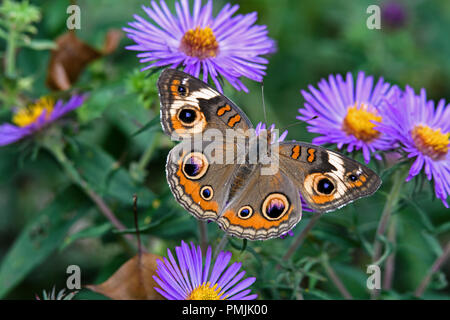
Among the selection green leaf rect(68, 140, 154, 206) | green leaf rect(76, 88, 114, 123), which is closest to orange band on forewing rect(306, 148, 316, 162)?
green leaf rect(68, 140, 154, 206)

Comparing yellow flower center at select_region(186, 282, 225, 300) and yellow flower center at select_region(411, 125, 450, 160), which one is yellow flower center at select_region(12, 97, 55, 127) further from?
yellow flower center at select_region(411, 125, 450, 160)

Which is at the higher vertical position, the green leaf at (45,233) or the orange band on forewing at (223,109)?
the orange band on forewing at (223,109)

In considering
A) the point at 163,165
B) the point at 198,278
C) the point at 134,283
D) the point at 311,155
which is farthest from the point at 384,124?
the point at 163,165

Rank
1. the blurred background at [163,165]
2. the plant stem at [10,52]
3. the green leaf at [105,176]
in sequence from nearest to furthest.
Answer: the blurred background at [163,165]
the green leaf at [105,176]
the plant stem at [10,52]

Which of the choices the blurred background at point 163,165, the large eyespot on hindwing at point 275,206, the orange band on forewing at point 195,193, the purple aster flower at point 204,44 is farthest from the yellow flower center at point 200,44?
the large eyespot on hindwing at point 275,206

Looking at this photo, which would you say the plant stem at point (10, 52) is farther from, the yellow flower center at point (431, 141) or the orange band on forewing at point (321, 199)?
the yellow flower center at point (431, 141)

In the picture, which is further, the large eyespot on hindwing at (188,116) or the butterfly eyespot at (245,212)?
the large eyespot on hindwing at (188,116)

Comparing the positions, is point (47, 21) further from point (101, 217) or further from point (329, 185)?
point (329, 185)

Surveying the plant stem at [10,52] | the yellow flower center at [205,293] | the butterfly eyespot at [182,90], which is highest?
the plant stem at [10,52]
